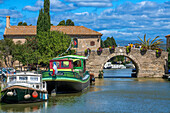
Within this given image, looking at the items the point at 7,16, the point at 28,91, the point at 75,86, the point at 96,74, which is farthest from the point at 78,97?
the point at 7,16

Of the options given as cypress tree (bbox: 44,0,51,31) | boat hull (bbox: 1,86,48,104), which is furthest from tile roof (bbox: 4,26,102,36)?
boat hull (bbox: 1,86,48,104)

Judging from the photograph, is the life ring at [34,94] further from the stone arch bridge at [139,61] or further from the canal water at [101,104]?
the stone arch bridge at [139,61]

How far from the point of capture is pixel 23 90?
77.7 feet

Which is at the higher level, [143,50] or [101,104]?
[143,50]

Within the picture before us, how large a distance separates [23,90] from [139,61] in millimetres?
30733

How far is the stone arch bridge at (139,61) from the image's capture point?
168 ft

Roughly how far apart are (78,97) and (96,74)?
2270 cm

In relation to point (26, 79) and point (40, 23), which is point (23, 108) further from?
point (40, 23)

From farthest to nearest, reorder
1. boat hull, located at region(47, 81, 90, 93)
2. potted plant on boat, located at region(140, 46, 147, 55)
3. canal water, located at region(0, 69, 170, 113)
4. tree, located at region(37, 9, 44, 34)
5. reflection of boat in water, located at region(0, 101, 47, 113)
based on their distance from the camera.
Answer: tree, located at region(37, 9, 44, 34) < potted plant on boat, located at region(140, 46, 147, 55) < boat hull, located at region(47, 81, 90, 93) < canal water, located at region(0, 69, 170, 113) < reflection of boat in water, located at region(0, 101, 47, 113)

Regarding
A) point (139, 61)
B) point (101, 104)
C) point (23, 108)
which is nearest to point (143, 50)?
point (139, 61)

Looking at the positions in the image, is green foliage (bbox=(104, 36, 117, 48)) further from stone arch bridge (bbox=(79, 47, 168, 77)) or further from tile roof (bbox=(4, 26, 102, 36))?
stone arch bridge (bbox=(79, 47, 168, 77))

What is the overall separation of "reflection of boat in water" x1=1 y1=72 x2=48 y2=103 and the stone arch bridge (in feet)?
85.5

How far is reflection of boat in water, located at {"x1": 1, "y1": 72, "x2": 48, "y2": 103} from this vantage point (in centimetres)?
2358

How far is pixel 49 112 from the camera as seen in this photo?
22.5m
